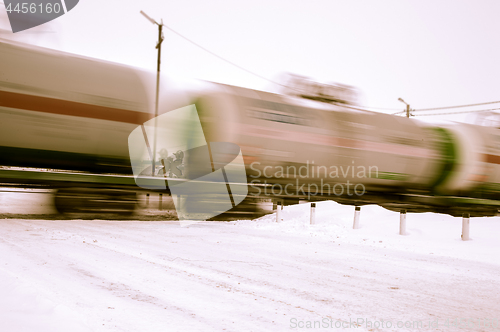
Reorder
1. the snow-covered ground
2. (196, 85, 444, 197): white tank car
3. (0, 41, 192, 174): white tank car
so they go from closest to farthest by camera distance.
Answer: (0, 41, 192, 174): white tank car → (196, 85, 444, 197): white tank car → the snow-covered ground

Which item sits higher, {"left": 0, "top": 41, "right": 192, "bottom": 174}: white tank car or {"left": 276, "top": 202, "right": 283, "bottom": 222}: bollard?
{"left": 0, "top": 41, "right": 192, "bottom": 174}: white tank car

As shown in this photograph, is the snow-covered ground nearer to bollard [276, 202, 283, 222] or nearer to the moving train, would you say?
the moving train

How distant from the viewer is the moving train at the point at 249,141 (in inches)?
67.8

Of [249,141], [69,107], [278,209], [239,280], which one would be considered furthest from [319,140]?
[239,280]

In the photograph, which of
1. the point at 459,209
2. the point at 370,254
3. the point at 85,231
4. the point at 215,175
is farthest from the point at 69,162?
the point at 85,231

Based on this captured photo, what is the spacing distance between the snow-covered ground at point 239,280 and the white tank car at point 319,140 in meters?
1.23

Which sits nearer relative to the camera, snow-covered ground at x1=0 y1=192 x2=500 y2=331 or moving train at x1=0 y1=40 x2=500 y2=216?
moving train at x1=0 y1=40 x2=500 y2=216

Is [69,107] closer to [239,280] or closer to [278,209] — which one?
[278,209]

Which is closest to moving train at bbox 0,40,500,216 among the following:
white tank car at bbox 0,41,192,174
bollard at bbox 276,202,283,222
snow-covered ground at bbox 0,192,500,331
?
white tank car at bbox 0,41,192,174

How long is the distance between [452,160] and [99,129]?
10.7 ft

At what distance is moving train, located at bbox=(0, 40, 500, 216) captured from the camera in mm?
1722

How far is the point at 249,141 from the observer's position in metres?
2.47

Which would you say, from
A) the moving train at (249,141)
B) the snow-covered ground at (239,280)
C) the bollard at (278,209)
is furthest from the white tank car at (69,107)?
the bollard at (278,209)

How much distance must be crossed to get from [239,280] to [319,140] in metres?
4.02
